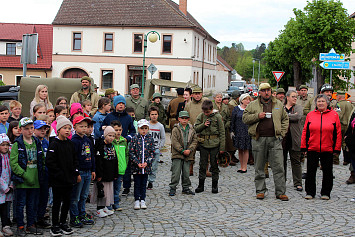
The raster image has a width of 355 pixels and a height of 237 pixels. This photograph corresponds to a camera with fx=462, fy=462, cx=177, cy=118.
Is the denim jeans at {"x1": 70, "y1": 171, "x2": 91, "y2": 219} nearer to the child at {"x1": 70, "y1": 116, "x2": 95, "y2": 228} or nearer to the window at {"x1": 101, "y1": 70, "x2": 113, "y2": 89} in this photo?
the child at {"x1": 70, "y1": 116, "x2": 95, "y2": 228}

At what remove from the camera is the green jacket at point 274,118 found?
8.75m

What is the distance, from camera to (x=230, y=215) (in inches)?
296

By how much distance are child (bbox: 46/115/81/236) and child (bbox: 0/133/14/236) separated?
550 mm

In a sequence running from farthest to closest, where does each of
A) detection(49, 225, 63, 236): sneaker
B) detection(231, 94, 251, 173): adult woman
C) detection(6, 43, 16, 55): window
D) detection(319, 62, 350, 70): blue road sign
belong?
1. detection(6, 43, 16, 55): window
2. detection(319, 62, 350, 70): blue road sign
3. detection(231, 94, 251, 173): adult woman
4. detection(49, 225, 63, 236): sneaker

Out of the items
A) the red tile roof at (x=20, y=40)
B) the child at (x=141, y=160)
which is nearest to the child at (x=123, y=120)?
the child at (x=141, y=160)

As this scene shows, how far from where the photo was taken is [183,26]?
46.9 metres

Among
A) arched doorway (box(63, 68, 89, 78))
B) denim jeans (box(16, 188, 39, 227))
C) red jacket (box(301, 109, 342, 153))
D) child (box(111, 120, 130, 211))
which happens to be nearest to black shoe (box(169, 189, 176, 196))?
child (box(111, 120, 130, 211))

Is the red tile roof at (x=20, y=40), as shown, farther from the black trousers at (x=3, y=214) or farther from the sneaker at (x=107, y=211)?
the black trousers at (x=3, y=214)

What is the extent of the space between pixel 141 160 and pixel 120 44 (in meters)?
41.3

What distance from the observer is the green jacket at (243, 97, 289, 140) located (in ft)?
28.7

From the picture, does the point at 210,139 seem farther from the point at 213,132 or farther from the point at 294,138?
the point at 294,138

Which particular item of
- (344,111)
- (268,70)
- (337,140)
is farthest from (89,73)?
(337,140)

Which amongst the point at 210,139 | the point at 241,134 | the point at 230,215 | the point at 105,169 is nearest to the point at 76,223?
the point at 105,169

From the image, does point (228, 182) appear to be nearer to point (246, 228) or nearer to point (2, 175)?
point (246, 228)
